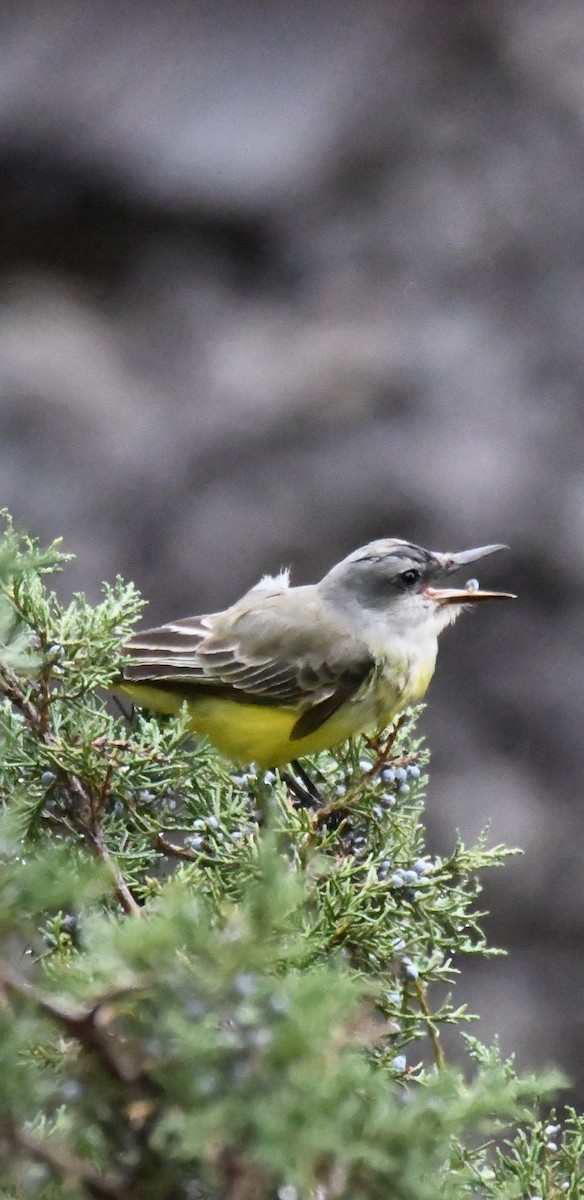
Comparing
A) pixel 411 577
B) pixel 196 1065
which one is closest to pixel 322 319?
pixel 411 577

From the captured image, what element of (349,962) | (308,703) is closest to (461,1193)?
(349,962)

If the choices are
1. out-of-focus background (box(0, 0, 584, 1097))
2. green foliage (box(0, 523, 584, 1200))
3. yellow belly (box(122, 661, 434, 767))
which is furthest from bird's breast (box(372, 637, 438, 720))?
out-of-focus background (box(0, 0, 584, 1097))

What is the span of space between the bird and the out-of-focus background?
70cm

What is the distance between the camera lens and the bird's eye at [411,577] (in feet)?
3.61

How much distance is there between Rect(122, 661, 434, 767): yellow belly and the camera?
959mm

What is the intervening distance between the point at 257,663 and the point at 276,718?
0.20 ft

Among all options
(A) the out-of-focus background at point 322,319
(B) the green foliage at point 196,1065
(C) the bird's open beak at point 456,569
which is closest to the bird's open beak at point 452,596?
(C) the bird's open beak at point 456,569

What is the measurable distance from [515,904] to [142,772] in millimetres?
1204

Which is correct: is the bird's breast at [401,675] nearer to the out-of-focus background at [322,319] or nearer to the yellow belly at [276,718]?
the yellow belly at [276,718]

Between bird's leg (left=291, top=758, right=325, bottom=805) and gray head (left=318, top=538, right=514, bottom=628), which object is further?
gray head (left=318, top=538, right=514, bottom=628)

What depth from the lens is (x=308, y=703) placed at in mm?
989

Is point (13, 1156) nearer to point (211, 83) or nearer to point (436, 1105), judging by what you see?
point (436, 1105)

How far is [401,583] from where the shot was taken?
1108 millimetres

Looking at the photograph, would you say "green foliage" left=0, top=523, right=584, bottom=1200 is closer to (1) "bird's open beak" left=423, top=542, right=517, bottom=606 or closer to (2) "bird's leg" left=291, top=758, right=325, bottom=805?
(2) "bird's leg" left=291, top=758, right=325, bottom=805
